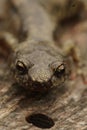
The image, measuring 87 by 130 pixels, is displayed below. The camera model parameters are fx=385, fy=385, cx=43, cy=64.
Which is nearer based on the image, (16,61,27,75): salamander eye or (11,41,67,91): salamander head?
(11,41,67,91): salamander head

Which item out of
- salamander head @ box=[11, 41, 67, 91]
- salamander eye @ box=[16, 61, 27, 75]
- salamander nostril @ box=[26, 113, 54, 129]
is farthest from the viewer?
salamander eye @ box=[16, 61, 27, 75]

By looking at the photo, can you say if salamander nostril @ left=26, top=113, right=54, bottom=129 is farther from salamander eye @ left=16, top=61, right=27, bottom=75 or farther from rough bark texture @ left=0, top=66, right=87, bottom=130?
salamander eye @ left=16, top=61, right=27, bottom=75

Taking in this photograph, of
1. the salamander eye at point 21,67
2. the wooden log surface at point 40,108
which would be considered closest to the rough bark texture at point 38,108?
the wooden log surface at point 40,108

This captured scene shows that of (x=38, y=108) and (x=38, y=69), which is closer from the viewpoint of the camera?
(x=38, y=108)

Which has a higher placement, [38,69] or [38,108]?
[38,69]

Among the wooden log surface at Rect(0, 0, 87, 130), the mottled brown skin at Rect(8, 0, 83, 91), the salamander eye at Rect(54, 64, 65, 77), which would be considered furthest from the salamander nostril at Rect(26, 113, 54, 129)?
the salamander eye at Rect(54, 64, 65, 77)

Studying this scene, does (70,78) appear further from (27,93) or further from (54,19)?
(54,19)

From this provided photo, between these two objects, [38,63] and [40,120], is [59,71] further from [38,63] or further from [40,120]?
[40,120]

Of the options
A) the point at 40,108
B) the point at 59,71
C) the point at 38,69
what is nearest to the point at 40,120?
the point at 40,108
